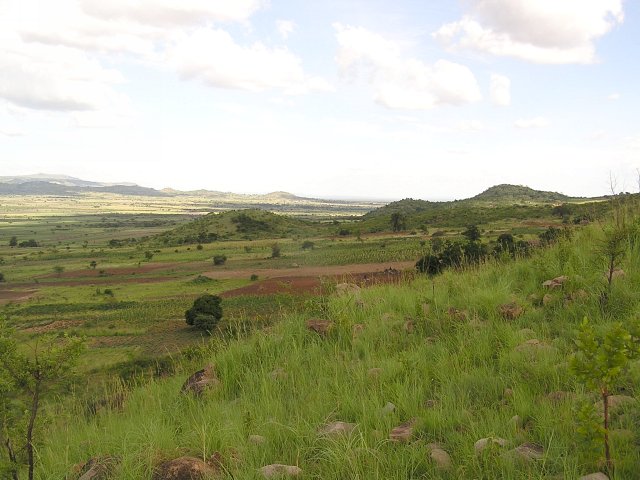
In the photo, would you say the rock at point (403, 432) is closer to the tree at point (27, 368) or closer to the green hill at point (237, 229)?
the tree at point (27, 368)

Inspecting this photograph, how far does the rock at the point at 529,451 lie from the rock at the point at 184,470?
2.61 meters

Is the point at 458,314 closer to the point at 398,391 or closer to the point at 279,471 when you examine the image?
the point at 398,391

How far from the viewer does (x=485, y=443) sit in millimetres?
3703

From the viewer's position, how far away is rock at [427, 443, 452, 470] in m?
3.68

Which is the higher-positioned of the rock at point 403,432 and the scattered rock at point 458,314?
the scattered rock at point 458,314

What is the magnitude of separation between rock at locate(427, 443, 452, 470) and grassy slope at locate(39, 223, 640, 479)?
0.06 m

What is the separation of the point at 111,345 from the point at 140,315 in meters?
12.2

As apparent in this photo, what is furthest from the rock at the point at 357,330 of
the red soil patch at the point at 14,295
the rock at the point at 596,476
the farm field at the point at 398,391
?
the red soil patch at the point at 14,295

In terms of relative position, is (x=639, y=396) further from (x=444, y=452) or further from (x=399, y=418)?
(x=399, y=418)

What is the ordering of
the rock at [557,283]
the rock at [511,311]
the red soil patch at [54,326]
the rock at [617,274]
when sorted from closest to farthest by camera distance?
the rock at [511,311] → the rock at [617,274] → the rock at [557,283] → the red soil patch at [54,326]

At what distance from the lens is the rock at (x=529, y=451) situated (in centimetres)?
352

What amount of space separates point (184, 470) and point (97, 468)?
95 centimetres

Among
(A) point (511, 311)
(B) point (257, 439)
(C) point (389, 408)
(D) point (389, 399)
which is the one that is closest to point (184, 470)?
(B) point (257, 439)

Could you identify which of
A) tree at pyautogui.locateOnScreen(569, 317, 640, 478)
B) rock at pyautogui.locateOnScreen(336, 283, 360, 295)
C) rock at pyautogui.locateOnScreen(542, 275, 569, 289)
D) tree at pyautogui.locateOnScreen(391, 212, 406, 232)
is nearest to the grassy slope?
tree at pyautogui.locateOnScreen(569, 317, 640, 478)
